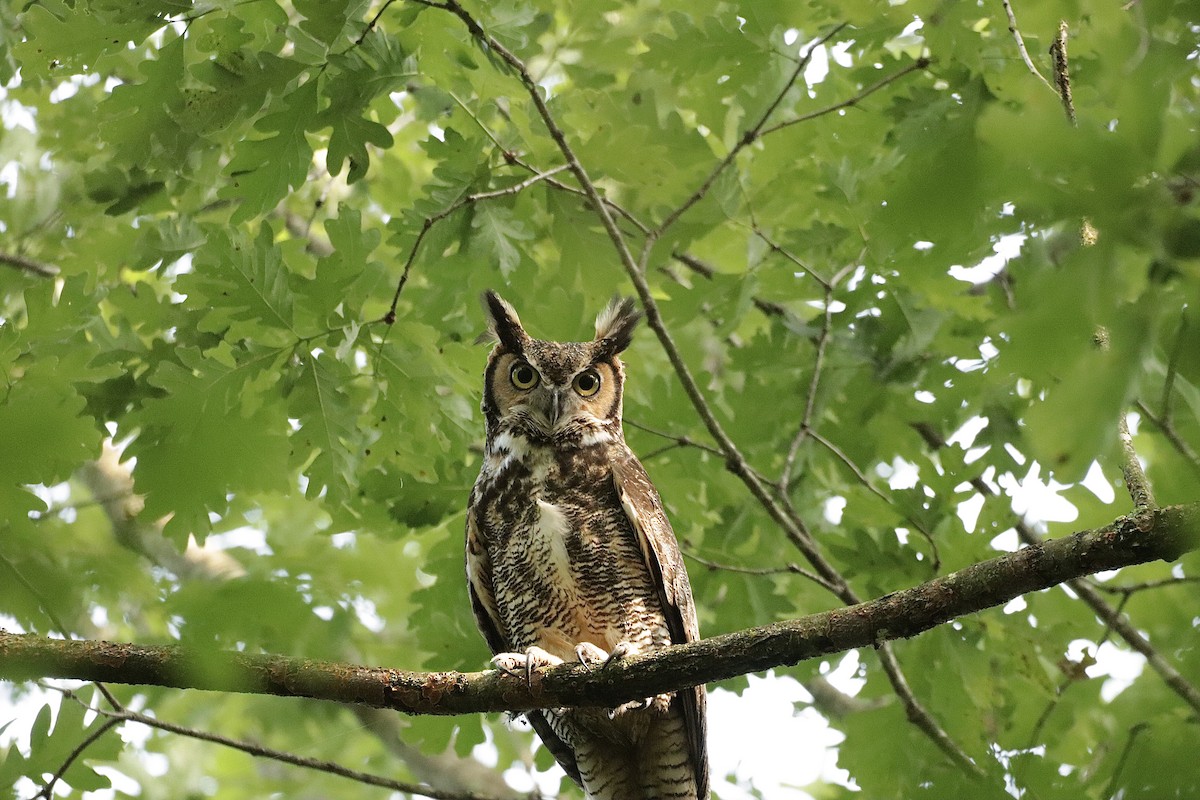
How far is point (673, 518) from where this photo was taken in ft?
14.8

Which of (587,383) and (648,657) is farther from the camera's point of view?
(587,383)

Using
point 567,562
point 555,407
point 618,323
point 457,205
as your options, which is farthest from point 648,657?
point 618,323

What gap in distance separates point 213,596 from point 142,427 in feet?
6.85

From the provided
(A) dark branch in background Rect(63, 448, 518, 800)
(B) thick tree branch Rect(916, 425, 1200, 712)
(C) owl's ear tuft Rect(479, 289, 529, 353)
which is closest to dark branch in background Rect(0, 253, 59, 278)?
(A) dark branch in background Rect(63, 448, 518, 800)

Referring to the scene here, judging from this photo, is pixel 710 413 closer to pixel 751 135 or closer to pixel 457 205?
pixel 751 135

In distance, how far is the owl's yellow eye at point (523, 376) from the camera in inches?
169

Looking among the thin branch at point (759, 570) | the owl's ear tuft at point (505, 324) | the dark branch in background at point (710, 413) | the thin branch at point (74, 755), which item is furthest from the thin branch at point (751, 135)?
the thin branch at point (74, 755)

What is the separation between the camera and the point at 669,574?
3805mm

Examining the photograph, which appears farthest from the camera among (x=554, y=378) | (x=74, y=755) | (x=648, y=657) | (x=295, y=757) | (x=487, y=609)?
(x=554, y=378)

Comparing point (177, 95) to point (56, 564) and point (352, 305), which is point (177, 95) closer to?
point (352, 305)

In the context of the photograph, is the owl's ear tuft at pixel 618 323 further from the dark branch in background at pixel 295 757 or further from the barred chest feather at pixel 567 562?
the dark branch in background at pixel 295 757

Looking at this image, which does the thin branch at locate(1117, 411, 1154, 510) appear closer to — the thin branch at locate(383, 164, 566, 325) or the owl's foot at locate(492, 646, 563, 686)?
the owl's foot at locate(492, 646, 563, 686)

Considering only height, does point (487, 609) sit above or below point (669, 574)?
above

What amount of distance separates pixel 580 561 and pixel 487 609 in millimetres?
547
